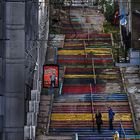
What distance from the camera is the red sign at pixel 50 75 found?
106ft

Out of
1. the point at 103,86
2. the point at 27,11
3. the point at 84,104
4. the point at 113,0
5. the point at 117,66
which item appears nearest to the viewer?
the point at 27,11

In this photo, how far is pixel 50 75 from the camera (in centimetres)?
3259

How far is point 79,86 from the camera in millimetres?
37969

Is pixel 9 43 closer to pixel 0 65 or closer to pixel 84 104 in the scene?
pixel 0 65

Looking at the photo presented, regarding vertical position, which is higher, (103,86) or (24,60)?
(24,60)

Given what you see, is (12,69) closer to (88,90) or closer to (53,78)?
(53,78)

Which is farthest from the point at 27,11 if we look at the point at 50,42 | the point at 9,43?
the point at 50,42

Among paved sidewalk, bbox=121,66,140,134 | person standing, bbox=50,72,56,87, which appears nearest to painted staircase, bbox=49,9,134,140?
paved sidewalk, bbox=121,66,140,134

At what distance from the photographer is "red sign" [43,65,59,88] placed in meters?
32.3

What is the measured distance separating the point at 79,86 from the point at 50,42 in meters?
10.7

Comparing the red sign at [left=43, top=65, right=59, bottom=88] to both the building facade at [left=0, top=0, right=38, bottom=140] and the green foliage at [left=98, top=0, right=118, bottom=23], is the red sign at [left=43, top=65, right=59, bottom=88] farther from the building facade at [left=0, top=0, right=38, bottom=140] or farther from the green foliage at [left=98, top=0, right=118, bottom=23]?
the green foliage at [left=98, top=0, right=118, bottom=23]

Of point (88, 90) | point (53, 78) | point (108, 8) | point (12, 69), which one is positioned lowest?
point (88, 90)

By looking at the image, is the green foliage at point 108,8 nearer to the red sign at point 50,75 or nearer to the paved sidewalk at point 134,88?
the paved sidewalk at point 134,88

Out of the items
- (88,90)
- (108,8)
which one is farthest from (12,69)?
(108,8)
